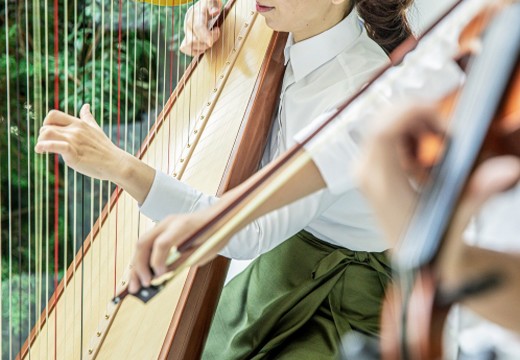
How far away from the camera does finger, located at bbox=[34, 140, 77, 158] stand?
1.06 m

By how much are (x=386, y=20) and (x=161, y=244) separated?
956 mm

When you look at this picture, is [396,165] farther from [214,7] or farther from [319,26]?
[214,7]

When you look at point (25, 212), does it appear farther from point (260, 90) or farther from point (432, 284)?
point (432, 284)

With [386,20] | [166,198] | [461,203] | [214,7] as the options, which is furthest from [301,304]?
[461,203]

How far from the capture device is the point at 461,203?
0.42 metres

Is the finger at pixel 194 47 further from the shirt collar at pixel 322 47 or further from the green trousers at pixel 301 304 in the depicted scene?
the green trousers at pixel 301 304

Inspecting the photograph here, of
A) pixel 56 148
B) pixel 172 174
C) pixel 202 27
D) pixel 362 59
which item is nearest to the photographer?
pixel 56 148

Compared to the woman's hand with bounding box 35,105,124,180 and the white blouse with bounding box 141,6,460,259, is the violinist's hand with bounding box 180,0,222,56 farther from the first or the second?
the woman's hand with bounding box 35,105,124,180

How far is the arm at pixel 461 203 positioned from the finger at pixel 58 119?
70 cm

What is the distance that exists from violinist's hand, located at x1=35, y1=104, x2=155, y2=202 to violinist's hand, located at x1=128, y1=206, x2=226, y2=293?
0.47 m

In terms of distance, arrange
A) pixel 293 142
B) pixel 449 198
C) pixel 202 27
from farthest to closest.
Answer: pixel 202 27 < pixel 293 142 < pixel 449 198

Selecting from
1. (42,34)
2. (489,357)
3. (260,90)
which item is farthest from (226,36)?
(489,357)

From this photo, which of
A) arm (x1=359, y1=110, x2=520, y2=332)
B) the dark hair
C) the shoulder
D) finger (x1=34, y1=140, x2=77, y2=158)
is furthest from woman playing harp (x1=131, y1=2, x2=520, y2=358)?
the dark hair

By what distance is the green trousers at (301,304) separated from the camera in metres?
1.21
